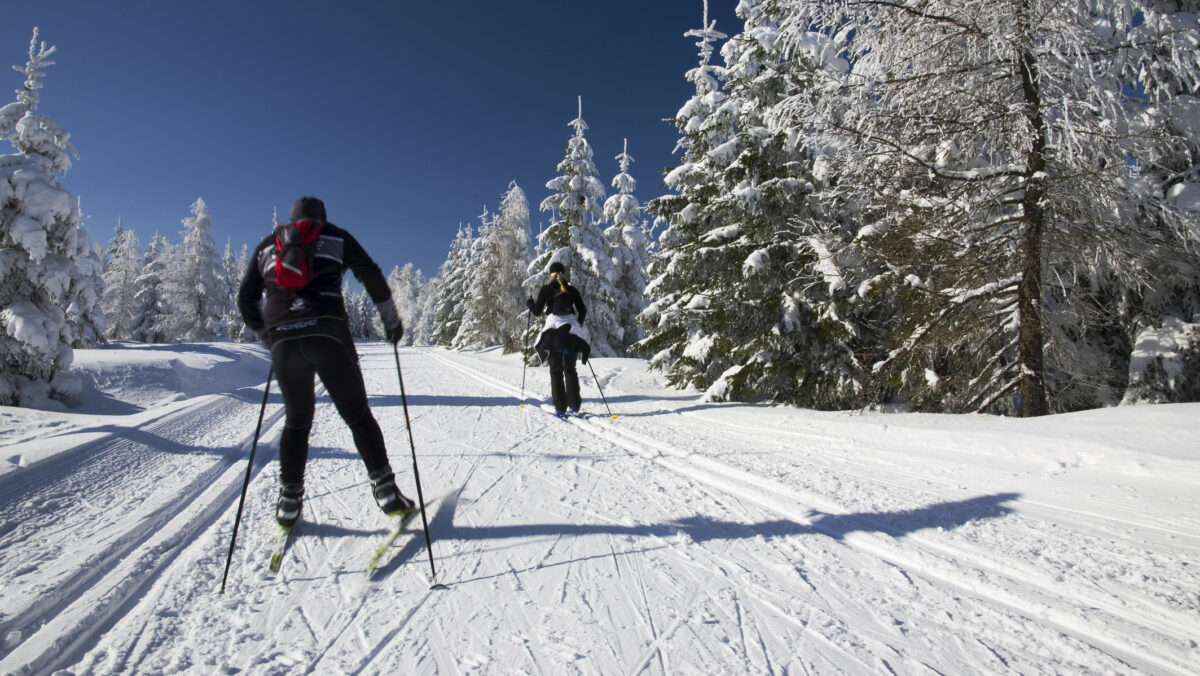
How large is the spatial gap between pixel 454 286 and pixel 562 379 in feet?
126

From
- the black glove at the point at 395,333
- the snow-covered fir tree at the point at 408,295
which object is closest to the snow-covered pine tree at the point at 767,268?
the black glove at the point at 395,333

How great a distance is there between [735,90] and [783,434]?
732 cm

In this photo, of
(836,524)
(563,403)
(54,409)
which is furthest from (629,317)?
(836,524)

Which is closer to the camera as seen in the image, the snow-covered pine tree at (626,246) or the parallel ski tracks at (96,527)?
the parallel ski tracks at (96,527)

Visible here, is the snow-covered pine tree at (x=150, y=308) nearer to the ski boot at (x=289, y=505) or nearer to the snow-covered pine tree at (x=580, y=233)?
the snow-covered pine tree at (x=580, y=233)

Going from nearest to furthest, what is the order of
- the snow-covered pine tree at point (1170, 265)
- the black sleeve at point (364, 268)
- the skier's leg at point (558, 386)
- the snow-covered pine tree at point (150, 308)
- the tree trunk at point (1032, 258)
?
the black sleeve at point (364, 268)
the tree trunk at point (1032, 258)
the snow-covered pine tree at point (1170, 265)
the skier's leg at point (558, 386)
the snow-covered pine tree at point (150, 308)

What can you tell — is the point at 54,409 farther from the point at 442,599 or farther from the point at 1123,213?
the point at 1123,213

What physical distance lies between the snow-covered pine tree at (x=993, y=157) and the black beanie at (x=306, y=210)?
5.41 m

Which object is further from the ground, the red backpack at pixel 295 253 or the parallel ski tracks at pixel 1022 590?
the red backpack at pixel 295 253

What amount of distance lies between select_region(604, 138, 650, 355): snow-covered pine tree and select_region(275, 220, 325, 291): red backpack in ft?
62.7

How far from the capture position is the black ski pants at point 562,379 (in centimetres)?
682

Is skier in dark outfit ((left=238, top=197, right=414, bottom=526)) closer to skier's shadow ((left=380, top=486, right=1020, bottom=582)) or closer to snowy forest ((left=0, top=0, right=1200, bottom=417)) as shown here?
skier's shadow ((left=380, top=486, right=1020, bottom=582))

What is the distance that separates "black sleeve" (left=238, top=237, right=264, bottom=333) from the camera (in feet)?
9.06

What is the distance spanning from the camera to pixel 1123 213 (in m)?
4.83
